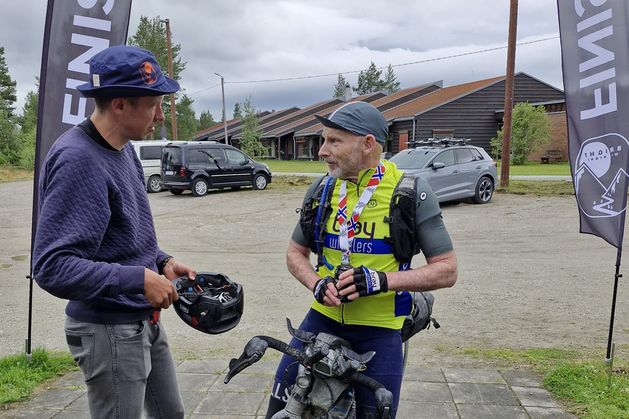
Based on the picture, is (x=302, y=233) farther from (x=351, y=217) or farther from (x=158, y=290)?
(x=158, y=290)

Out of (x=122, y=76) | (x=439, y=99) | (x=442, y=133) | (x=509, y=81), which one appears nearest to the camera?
(x=122, y=76)

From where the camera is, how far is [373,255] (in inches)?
90.4

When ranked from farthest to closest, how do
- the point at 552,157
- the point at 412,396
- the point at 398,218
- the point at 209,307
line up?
the point at 552,157, the point at 412,396, the point at 398,218, the point at 209,307

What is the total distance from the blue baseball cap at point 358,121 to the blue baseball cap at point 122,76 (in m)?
0.75

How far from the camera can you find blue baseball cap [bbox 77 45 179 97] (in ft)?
6.22

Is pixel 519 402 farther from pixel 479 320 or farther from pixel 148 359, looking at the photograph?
pixel 148 359

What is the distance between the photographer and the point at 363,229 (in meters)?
2.30

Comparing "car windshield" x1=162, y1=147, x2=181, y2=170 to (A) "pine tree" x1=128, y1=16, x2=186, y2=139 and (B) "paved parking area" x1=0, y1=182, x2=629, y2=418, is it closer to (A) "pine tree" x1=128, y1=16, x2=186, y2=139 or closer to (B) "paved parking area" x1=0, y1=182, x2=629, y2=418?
(B) "paved parking area" x1=0, y1=182, x2=629, y2=418

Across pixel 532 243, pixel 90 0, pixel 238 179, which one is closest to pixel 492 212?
pixel 532 243

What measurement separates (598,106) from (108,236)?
3734 millimetres

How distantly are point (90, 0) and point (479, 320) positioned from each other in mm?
4807

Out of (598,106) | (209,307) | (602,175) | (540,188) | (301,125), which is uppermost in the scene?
(301,125)

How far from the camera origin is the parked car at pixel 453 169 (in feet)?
43.9

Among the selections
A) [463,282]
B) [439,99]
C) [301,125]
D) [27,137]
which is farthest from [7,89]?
[463,282]
